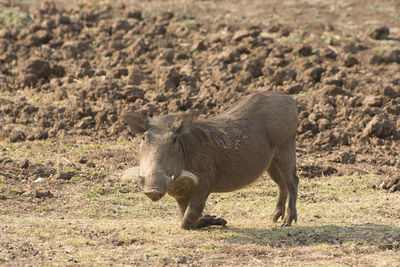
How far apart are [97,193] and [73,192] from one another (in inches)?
11.8

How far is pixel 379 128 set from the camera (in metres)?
12.1

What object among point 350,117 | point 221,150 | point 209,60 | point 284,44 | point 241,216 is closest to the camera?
point 221,150

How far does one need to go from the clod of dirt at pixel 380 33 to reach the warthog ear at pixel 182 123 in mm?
10977

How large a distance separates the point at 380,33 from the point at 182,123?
11.2m

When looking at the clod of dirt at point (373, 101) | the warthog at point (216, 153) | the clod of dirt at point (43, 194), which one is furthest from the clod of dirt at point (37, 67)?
the warthog at point (216, 153)

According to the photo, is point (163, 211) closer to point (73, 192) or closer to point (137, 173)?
point (73, 192)

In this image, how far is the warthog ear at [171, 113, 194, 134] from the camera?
22.8 ft

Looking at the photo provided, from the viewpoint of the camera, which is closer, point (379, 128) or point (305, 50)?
point (379, 128)

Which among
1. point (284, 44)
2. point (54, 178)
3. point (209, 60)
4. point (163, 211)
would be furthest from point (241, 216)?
point (284, 44)

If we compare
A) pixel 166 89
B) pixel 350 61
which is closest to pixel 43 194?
pixel 166 89

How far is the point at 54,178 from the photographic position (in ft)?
32.2

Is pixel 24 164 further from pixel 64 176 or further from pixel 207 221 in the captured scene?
pixel 207 221

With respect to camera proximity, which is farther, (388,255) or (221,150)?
(221,150)

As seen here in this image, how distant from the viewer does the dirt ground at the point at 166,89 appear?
8500 mm
